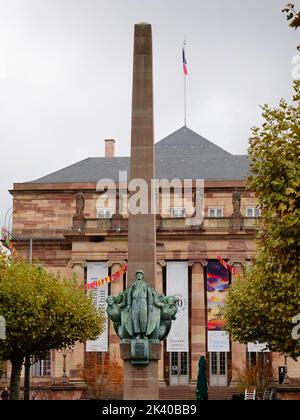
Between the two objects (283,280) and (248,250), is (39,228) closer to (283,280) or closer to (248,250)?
(248,250)

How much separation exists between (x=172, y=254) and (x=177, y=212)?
214 inches

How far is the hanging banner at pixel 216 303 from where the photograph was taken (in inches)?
2400

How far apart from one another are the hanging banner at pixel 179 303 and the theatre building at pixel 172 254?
69 mm

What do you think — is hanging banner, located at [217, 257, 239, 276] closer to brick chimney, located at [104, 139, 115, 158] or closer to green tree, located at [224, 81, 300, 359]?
brick chimney, located at [104, 139, 115, 158]

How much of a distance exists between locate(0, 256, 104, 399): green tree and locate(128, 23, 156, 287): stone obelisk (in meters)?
15.7

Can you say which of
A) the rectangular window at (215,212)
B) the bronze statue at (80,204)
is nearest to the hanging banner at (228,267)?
the rectangular window at (215,212)

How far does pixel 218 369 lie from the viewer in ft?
208

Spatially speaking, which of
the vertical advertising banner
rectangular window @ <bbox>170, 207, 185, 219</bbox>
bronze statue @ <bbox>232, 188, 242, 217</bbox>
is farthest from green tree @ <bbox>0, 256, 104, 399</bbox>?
rectangular window @ <bbox>170, 207, 185, 219</bbox>

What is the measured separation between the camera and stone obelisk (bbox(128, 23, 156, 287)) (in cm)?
2617

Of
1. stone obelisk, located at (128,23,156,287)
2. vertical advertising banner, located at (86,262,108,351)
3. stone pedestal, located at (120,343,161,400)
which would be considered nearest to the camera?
stone pedestal, located at (120,343,161,400)

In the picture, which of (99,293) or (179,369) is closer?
(99,293)

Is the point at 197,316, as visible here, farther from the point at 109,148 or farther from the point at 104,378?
the point at 109,148

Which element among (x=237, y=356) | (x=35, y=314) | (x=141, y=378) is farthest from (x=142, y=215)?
(x=237, y=356)

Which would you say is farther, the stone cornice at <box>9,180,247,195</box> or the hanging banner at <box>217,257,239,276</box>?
the stone cornice at <box>9,180,247,195</box>
